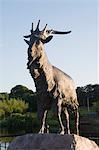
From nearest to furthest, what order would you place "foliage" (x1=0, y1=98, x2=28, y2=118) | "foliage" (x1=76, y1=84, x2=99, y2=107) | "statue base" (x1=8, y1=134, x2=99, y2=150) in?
"statue base" (x1=8, y1=134, x2=99, y2=150), "foliage" (x1=0, y1=98, x2=28, y2=118), "foliage" (x1=76, y1=84, x2=99, y2=107)

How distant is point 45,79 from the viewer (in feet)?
25.8

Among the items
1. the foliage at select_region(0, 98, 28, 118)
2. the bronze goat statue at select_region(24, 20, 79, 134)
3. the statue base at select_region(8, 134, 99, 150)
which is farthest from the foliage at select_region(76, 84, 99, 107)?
the statue base at select_region(8, 134, 99, 150)

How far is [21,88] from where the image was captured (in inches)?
2034

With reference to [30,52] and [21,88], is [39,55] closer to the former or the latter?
[30,52]

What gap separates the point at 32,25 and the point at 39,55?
63 cm

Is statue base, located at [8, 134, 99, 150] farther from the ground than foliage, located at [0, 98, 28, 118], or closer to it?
closer to it

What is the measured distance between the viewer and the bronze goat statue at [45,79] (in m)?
7.78

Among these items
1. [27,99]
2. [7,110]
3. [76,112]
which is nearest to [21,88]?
[27,99]

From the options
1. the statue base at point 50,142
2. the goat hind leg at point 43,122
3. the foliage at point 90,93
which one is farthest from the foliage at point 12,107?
the statue base at point 50,142

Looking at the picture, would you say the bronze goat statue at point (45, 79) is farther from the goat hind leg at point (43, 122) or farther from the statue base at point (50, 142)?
the statue base at point (50, 142)

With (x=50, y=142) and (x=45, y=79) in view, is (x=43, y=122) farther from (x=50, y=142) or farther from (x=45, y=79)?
(x=45, y=79)

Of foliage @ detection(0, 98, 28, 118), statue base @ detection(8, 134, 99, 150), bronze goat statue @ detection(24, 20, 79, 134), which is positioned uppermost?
foliage @ detection(0, 98, 28, 118)

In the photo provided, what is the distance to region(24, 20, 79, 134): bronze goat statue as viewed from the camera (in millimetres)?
7777

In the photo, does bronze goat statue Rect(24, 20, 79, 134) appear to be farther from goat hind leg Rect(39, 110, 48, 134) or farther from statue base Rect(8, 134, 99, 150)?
statue base Rect(8, 134, 99, 150)
